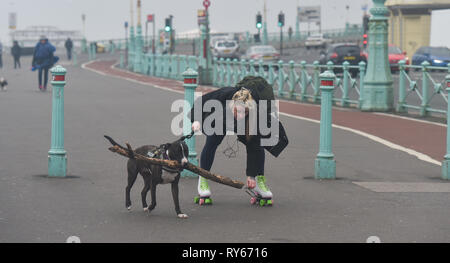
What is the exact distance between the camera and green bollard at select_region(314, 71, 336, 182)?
10195 millimetres

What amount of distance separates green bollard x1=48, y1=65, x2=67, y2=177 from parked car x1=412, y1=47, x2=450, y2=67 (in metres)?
35.8

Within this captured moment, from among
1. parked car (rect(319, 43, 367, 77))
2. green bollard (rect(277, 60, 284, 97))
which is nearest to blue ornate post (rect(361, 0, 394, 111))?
green bollard (rect(277, 60, 284, 97))

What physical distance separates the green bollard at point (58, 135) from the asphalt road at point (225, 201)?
0.17 meters

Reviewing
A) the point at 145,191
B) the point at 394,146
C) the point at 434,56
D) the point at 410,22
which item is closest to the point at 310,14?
the point at 410,22

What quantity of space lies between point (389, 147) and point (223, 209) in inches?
223

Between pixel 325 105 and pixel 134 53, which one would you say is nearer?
pixel 325 105

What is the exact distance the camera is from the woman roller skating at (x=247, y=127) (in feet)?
27.1

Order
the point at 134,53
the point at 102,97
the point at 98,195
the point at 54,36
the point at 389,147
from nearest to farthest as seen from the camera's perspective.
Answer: the point at 98,195 → the point at 389,147 → the point at 102,97 → the point at 134,53 → the point at 54,36

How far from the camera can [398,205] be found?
8.73 meters

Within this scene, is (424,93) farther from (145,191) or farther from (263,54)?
(263,54)

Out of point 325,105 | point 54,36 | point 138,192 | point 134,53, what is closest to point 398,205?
point 325,105

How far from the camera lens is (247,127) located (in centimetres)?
841

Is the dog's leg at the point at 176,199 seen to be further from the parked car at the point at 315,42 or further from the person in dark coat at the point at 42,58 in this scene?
the parked car at the point at 315,42
